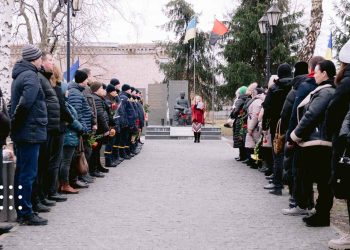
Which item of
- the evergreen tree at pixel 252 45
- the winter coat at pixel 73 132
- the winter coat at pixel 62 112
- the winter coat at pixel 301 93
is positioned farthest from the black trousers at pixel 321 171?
the evergreen tree at pixel 252 45

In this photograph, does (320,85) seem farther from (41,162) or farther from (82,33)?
(82,33)

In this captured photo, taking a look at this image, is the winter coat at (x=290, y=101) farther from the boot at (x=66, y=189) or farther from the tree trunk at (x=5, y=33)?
the tree trunk at (x=5, y=33)

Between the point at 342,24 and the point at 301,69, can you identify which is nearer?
the point at 301,69

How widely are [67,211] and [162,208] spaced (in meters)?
1.34

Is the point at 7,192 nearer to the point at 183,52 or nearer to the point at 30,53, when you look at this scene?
the point at 30,53

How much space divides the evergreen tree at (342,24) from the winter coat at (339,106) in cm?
2557

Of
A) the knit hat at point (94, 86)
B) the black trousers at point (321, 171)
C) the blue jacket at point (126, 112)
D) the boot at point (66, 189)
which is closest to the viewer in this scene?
the black trousers at point (321, 171)

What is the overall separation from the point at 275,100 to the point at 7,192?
462 cm

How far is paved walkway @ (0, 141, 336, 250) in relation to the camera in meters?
6.50

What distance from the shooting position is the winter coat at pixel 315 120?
7152mm

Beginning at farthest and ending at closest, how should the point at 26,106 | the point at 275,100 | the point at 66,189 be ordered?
1. the point at 66,189
2. the point at 275,100
3. the point at 26,106

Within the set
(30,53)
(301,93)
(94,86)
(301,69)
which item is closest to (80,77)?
(94,86)

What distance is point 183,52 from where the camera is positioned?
4600cm

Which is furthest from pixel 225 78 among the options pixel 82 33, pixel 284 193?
pixel 284 193
